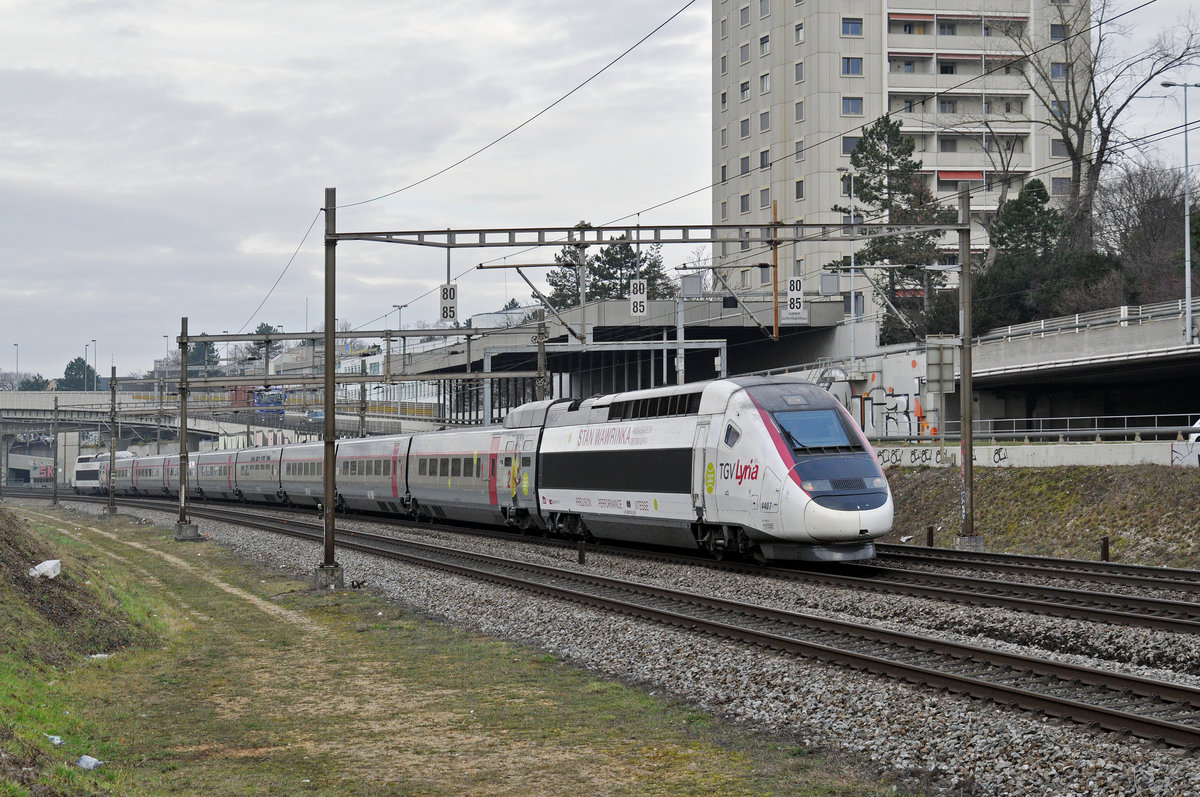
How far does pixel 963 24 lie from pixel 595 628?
3383 inches

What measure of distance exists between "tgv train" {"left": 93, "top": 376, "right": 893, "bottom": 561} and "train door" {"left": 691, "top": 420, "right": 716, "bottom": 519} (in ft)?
0.12

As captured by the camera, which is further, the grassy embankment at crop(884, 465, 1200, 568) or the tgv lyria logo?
the grassy embankment at crop(884, 465, 1200, 568)

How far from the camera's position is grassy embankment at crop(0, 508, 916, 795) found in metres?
9.36

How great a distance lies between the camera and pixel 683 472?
82.1 ft

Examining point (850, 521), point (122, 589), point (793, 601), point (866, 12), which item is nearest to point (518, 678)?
point (793, 601)

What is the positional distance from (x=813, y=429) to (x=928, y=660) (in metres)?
9.39

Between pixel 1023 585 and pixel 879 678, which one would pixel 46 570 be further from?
pixel 1023 585

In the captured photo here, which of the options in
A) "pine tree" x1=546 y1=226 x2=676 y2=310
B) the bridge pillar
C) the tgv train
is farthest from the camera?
"pine tree" x1=546 y1=226 x2=676 y2=310

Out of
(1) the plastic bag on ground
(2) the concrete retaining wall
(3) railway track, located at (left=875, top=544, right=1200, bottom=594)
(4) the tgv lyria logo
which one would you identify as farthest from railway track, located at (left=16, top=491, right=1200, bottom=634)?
(1) the plastic bag on ground

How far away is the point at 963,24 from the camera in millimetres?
91688

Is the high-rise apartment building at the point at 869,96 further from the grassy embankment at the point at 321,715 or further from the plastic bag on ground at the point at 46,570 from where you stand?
the grassy embankment at the point at 321,715

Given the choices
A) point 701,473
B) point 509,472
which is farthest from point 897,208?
point 701,473

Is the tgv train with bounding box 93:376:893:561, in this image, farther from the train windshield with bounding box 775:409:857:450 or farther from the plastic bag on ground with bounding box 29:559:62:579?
the plastic bag on ground with bounding box 29:559:62:579

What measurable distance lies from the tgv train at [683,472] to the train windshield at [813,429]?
2 cm
